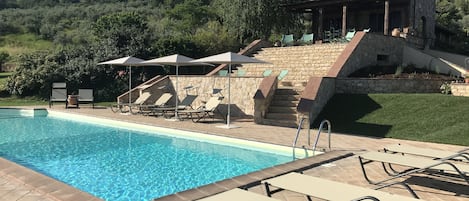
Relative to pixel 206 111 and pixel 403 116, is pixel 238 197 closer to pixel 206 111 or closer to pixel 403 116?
pixel 403 116

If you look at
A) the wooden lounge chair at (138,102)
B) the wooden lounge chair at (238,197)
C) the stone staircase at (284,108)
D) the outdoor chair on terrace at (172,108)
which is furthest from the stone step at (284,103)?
the wooden lounge chair at (238,197)

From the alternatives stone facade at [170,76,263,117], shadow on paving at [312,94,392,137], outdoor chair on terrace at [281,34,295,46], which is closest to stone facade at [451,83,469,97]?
shadow on paving at [312,94,392,137]

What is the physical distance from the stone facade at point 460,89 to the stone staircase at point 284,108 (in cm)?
555

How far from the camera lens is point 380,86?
47.7 ft

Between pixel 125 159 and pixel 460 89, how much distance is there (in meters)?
11.7

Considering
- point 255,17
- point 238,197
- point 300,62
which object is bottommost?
point 238,197

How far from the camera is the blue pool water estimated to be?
23.4 feet

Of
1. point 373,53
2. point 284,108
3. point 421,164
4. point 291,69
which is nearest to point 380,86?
point 373,53

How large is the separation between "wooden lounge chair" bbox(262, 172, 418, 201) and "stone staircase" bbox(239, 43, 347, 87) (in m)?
11.2

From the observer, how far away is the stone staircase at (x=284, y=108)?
13.1 m

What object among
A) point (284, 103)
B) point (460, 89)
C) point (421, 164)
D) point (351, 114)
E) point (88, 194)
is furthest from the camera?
point (284, 103)

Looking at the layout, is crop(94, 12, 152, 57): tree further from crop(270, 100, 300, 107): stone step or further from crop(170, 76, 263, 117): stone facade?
crop(270, 100, 300, 107): stone step

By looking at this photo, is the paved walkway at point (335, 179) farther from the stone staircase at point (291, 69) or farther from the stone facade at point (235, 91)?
the stone facade at point (235, 91)

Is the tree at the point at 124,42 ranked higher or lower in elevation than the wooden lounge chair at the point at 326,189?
higher
